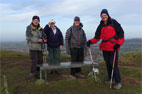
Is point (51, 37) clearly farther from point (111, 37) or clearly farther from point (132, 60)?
point (132, 60)

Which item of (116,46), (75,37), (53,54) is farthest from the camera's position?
(53,54)

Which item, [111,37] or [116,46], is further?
[111,37]

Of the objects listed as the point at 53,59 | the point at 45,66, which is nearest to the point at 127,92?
the point at 45,66

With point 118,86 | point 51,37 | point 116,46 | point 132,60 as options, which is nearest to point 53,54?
point 51,37

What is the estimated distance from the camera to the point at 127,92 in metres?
6.09

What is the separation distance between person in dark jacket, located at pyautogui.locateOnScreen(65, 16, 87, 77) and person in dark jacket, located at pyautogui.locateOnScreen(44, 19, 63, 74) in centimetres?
50

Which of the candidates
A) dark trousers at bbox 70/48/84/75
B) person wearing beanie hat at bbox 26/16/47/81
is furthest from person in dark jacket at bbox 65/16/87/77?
person wearing beanie hat at bbox 26/16/47/81

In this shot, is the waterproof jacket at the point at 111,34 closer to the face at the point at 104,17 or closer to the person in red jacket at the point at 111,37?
the person in red jacket at the point at 111,37

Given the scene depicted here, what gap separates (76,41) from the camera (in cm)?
794

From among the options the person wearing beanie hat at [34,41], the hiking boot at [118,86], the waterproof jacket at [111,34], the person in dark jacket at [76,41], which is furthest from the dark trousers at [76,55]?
the hiking boot at [118,86]

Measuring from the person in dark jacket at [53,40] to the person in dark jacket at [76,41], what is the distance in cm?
50

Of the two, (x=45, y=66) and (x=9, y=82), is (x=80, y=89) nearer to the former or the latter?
(x=45, y=66)

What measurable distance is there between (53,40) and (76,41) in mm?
1061

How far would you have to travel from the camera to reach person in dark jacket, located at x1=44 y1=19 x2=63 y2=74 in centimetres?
816
